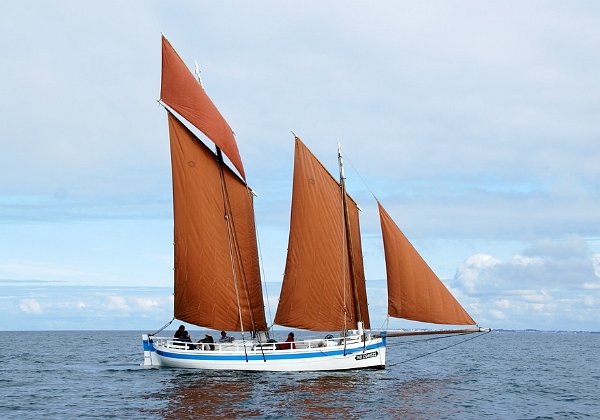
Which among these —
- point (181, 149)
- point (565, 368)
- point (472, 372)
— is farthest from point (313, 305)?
point (565, 368)

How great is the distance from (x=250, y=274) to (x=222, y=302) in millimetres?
2855

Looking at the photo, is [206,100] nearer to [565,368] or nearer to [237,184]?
[237,184]

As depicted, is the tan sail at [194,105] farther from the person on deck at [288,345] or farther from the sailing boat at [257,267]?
the person on deck at [288,345]

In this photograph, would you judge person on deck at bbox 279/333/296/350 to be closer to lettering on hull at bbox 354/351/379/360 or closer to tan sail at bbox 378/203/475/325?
lettering on hull at bbox 354/351/379/360

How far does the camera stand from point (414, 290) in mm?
49031

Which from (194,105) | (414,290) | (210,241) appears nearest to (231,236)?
(210,241)

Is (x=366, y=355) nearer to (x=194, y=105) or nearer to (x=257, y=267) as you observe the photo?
(x=257, y=267)

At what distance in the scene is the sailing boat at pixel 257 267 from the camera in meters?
50.1

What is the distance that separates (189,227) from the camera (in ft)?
176

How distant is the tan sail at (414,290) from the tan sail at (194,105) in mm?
12620

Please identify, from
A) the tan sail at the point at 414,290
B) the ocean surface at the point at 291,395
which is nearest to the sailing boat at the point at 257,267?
the tan sail at the point at 414,290

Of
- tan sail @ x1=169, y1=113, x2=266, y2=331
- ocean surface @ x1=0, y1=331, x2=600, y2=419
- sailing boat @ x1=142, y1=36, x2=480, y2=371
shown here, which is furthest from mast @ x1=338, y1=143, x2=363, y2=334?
tan sail @ x1=169, y1=113, x2=266, y2=331

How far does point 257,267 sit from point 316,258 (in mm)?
5384

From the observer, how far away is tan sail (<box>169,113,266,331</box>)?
2101 inches
